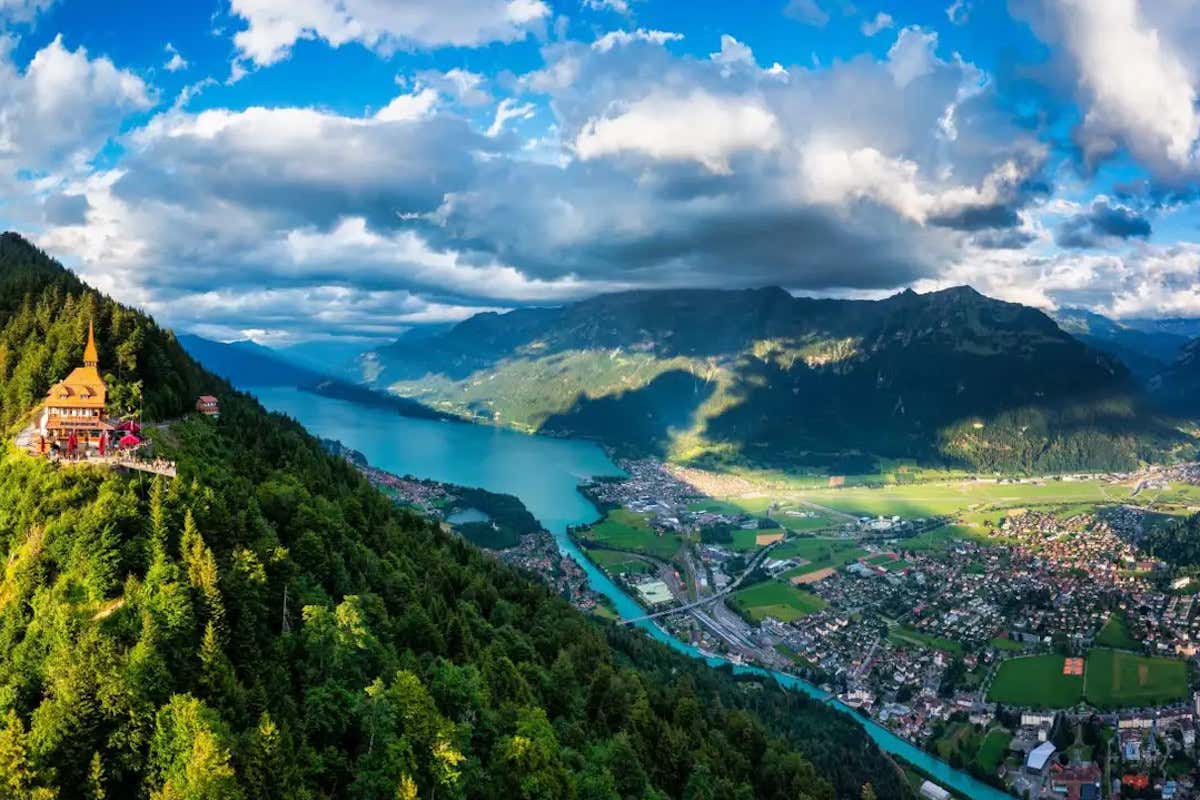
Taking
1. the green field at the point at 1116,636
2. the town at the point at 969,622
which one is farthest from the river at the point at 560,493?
the green field at the point at 1116,636

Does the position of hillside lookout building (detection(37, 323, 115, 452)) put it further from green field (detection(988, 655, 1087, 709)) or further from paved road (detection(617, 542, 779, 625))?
green field (detection(988, 655, 1087, 709))

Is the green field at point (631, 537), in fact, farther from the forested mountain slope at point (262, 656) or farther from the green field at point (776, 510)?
the forested mountain slope at point (262, 656)

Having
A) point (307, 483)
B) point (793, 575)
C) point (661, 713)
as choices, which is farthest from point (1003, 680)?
point (307, 483)

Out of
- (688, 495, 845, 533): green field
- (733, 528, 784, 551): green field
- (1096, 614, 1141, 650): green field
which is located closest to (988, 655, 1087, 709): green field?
(1096, 614, 1141, 650): green field

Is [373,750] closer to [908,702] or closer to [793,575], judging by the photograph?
[908,702]

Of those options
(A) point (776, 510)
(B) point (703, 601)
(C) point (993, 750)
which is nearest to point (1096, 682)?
(C) point (993, 750)
